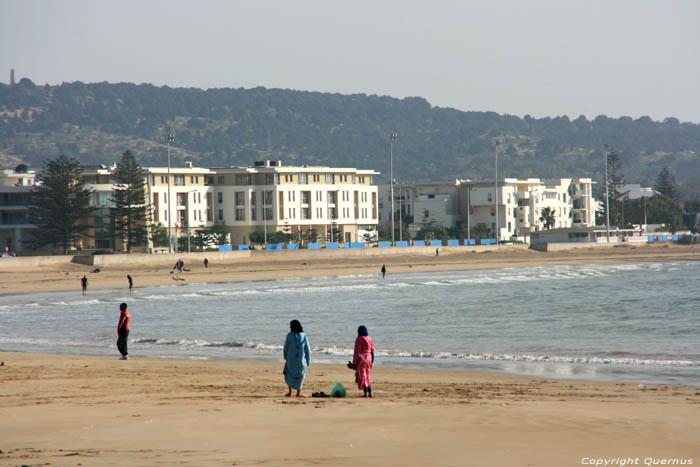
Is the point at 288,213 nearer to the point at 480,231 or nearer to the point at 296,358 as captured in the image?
the point at 480,231

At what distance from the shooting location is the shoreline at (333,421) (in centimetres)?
896

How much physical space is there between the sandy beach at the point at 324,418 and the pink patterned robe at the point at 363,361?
331mm

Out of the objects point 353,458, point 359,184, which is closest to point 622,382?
point 353,458

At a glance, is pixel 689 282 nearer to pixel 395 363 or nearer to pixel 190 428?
pixel 395 363

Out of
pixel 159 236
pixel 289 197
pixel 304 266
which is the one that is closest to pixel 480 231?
pixel 289 197

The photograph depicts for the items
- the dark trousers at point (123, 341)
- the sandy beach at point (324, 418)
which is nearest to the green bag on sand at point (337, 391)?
the sandy beach at point (324, 418)

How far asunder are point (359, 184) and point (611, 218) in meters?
47.3

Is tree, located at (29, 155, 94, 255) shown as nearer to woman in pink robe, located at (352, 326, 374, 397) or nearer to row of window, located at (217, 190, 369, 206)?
row of window, located at (217, 190, 369, 206)

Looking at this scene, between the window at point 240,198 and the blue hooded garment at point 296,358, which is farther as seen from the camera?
the window at point 240,198

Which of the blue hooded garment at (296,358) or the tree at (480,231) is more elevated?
the tree at (480,231)

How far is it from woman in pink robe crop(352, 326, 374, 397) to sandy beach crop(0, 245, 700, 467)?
0.30m

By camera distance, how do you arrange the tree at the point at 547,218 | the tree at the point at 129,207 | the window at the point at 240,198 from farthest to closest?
1. the tree at the point at 547,218
2. the window at the point at 240,198
3. the tree at the point at 129,207

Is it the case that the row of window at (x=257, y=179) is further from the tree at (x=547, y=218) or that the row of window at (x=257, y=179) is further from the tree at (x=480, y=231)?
the tree at (x=547, y=218)

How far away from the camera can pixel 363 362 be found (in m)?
13.5
